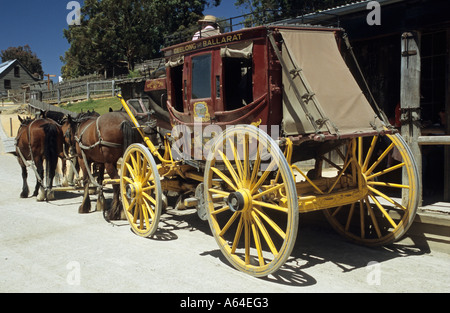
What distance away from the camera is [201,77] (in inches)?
234

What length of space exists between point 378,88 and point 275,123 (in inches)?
155

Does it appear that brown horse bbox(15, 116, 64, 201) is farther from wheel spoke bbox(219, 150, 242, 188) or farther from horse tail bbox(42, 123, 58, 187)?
wheel spoke bbox(219, 150, 242, 188)

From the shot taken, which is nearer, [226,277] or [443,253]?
[226,277]

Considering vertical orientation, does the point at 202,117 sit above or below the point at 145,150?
above

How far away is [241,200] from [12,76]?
63.1 m

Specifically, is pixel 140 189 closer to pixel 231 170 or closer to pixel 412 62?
pixel 231 170

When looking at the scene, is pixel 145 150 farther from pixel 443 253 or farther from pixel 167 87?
pixel 443 253

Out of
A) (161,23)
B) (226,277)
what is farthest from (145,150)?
(161,23)

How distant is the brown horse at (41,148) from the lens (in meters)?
9.84

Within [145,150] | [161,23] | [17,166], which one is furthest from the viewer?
[161,23]

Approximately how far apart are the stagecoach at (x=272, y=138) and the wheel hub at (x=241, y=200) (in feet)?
0.04

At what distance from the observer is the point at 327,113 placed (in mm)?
4820

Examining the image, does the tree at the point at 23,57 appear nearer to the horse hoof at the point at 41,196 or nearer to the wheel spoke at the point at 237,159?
the horse hoof at the point at 41,196

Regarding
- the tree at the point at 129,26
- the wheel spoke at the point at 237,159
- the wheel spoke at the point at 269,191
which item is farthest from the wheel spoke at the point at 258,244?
the tree at the point at 129,26
